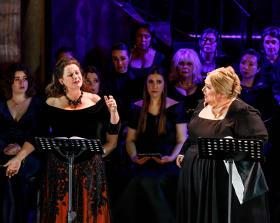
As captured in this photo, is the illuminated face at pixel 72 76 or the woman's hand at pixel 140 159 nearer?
the illuminated face at pixel 72 76

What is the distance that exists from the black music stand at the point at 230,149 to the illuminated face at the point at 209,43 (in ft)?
9.27

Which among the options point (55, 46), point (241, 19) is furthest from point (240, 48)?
point (55, 46)

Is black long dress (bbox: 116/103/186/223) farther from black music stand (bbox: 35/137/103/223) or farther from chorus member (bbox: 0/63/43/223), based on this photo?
black music stand (bbox: 35/137/103/223)

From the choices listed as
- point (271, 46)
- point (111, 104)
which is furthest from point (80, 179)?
point (271, 46)

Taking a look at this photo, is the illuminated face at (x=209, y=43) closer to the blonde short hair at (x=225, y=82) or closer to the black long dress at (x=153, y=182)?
the black long dress at (x=153, y=182)

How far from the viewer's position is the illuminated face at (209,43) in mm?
8422

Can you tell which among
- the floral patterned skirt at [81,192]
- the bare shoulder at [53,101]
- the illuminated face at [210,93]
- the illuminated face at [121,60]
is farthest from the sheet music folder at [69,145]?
the illuminated face at [121,60]

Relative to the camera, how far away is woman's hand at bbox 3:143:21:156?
7.45m

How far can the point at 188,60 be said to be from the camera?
8227mm

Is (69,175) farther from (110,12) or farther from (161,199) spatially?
(110,12)

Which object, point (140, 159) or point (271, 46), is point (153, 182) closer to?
point (140, 159)

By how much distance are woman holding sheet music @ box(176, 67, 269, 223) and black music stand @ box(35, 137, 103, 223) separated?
0.94 meters

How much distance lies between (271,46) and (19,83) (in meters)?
2.94

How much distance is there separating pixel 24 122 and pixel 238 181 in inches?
98.8
